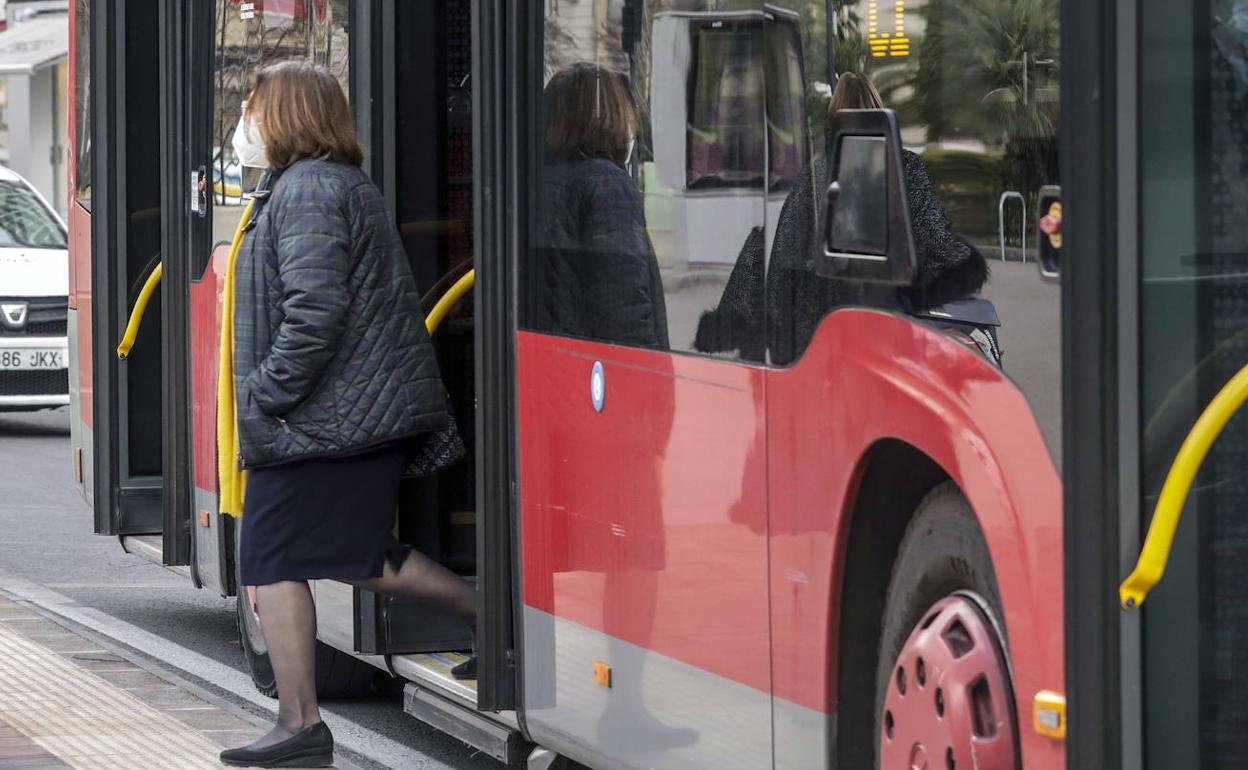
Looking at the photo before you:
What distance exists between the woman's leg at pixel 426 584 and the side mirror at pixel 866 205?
7.64ft

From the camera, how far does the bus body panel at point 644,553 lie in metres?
4.30

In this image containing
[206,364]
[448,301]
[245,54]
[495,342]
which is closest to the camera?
[495,342]

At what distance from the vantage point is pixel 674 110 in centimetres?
458

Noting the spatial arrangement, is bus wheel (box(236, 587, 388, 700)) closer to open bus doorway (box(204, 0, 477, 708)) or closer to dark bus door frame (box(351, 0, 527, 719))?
open bus doorway (box(204, 0, 477, 708))

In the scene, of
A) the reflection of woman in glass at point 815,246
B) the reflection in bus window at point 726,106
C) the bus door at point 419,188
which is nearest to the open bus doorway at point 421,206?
the bus door at point 419,188

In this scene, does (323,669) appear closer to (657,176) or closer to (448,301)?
(448,301)

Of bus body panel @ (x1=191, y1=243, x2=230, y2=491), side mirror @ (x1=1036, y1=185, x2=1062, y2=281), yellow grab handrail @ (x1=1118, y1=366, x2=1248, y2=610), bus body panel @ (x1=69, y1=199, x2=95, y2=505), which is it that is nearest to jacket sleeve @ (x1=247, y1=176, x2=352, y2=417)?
bus body panel @ (x1=191, y1=243, x2=230, y2=491)

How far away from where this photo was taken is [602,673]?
16.4 feet

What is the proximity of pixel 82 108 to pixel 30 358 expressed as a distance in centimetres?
689

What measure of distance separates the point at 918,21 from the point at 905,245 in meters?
0.35

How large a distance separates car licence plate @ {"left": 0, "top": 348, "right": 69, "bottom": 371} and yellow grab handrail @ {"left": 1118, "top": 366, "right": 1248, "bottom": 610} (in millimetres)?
13570

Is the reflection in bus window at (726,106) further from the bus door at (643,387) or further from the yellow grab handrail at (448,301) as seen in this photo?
the yellow grab handrail at (448,301)

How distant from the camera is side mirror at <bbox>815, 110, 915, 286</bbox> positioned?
3.78 metres

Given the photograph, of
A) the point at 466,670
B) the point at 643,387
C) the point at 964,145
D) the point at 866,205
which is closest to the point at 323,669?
the point at 466,670
